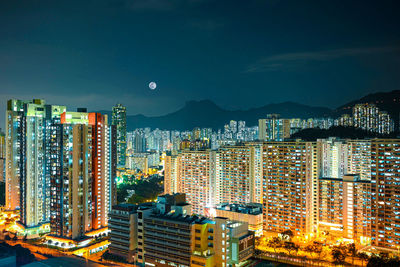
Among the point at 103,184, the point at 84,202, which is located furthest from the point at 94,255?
the point at 103,184

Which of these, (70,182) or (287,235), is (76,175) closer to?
(70,182)

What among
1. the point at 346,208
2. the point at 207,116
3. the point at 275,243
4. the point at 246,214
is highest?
the point at 207,116

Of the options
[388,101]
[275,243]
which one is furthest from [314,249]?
[388,101]

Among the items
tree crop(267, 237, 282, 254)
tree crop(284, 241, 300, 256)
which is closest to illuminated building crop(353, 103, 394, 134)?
tree crop(267, 237, 282, 254)

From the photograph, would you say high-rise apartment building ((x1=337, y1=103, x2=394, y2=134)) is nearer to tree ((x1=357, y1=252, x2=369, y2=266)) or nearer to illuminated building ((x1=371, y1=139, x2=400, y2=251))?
illuminated building ((x1=371, y1=139, x2=400, y2=251))

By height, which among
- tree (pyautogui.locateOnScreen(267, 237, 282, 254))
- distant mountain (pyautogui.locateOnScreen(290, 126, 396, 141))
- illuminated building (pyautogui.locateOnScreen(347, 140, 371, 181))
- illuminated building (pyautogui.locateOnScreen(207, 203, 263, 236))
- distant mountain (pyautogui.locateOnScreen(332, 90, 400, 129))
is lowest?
tree (pyautogui.locateOnScreen(267, 237, 282, 254))

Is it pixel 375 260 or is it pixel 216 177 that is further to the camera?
pixel 216 177

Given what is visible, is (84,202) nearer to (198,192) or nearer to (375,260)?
(198,192)
